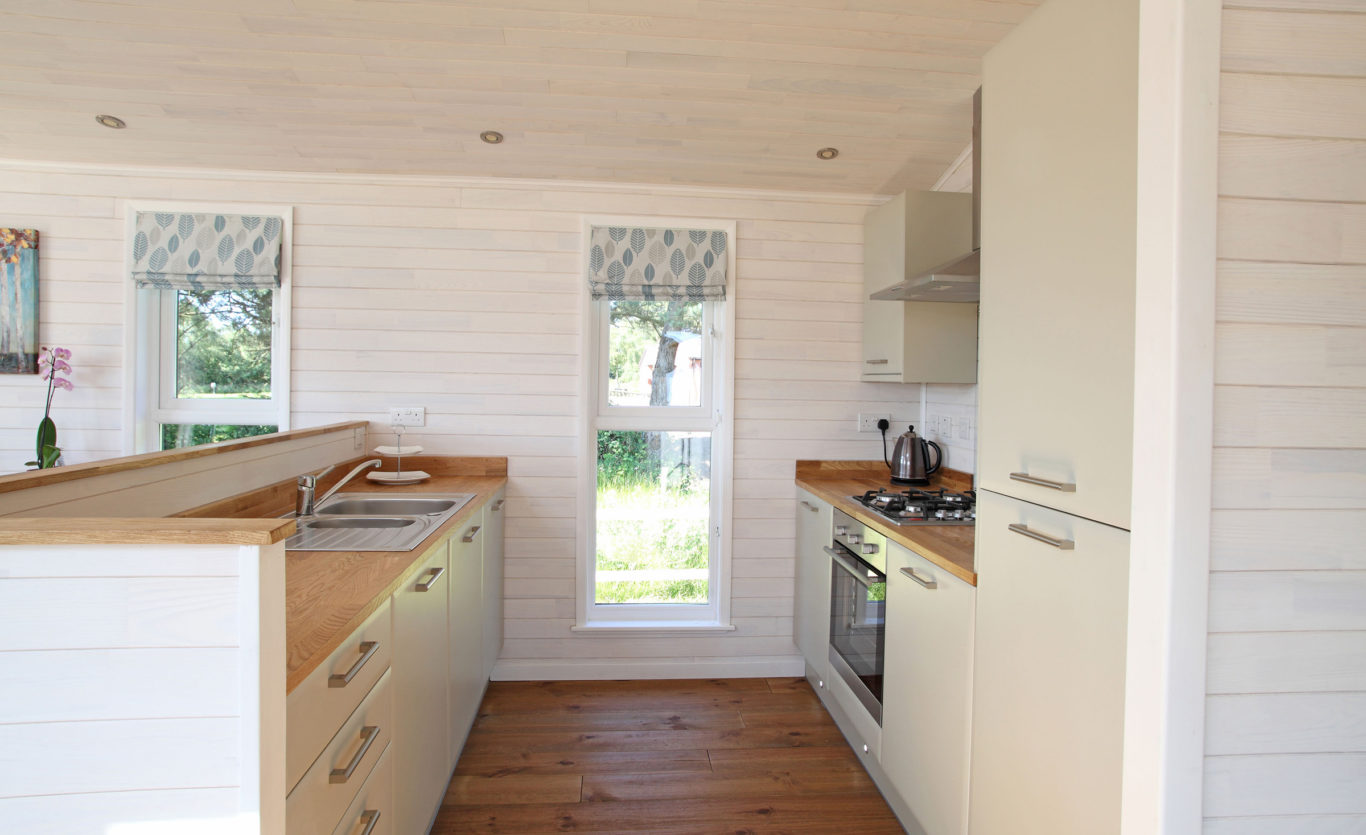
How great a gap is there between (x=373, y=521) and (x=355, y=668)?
3.82ft

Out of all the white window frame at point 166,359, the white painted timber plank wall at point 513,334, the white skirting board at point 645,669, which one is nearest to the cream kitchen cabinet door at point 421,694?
the white skirting board at point 645,669

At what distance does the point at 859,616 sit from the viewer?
2.24 metres

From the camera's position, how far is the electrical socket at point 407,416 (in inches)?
115

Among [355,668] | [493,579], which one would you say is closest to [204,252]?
[493,579]

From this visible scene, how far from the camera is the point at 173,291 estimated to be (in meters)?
2.93

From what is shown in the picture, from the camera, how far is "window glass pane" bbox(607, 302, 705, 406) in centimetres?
305

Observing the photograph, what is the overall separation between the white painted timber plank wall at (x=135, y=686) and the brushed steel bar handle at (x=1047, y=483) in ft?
4.27

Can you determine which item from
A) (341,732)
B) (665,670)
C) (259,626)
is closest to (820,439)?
(665,670)

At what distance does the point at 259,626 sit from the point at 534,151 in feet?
7.87

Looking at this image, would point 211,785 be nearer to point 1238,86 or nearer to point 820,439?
point 1238,86

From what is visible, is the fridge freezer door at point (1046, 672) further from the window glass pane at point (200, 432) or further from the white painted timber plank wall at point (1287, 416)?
the window glass pane at point (200, 432)

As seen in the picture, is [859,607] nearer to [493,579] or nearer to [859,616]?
[859,616]

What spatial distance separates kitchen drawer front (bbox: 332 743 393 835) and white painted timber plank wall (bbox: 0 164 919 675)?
62.0 inches

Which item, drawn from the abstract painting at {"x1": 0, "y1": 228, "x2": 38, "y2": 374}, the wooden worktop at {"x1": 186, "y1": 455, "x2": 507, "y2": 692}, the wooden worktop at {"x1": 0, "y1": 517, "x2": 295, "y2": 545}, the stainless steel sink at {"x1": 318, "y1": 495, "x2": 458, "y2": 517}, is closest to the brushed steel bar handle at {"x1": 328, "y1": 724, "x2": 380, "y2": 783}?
the wooden worktop at {"x1": 186, "y1": 455, "x2": 507, "y2": 692}
